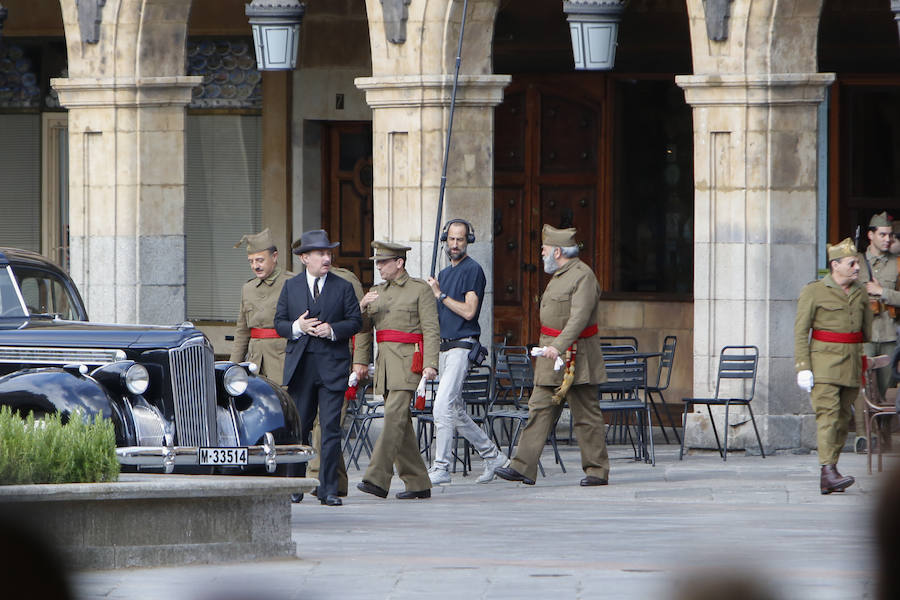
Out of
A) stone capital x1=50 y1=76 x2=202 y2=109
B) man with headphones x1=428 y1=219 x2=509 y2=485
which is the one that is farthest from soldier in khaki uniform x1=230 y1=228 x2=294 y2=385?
stone capital x1=50 y1=76 x2=202 y2=109

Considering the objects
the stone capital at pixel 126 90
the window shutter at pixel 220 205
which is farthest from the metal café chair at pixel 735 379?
the window shutter at pixel 220 205

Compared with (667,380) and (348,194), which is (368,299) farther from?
(348,194)

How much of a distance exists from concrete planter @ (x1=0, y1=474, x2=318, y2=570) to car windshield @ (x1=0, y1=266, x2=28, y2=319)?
8.69 ft

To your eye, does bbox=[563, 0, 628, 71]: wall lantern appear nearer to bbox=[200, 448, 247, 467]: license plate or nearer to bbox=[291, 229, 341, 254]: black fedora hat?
bbox=[291, 229, 341, 254]: black fedora hat

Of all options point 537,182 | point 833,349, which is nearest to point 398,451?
point 833,349

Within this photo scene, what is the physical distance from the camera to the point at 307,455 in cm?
921

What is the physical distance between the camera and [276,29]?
1275 cm

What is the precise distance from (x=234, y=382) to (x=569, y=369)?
7.97 feet

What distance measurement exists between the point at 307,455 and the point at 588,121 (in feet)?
25.4

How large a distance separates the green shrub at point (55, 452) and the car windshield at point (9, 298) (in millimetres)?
2494

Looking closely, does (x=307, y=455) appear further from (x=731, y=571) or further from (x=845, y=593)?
(x=731, y=571)

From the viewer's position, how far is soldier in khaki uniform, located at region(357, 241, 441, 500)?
10.3 m

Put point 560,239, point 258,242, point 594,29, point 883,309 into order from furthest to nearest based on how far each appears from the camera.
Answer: point 883,309 → point 594,29 → point 560,239 → point 258,242

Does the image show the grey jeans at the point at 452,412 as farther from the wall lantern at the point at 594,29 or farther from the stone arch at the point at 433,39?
the stone arch at the point at 433,39
